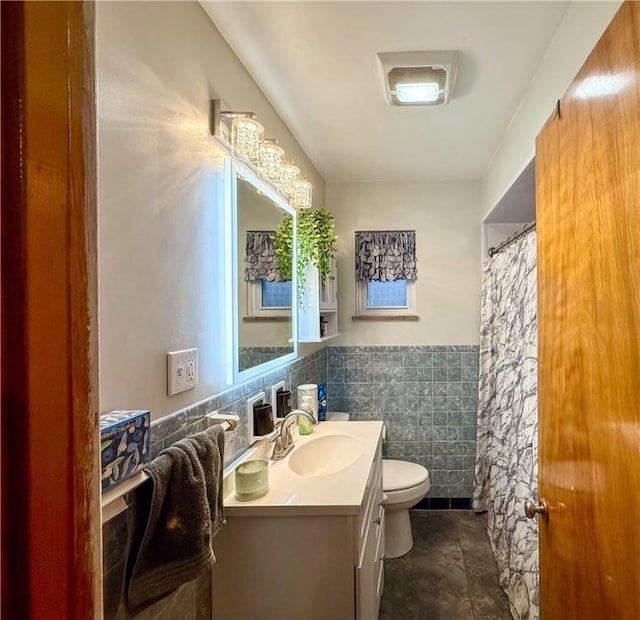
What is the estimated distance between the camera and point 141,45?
0.92 meters

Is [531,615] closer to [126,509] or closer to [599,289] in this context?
[599,289]

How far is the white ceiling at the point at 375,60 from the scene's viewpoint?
4.16 feet

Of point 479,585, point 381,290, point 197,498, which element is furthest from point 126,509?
point 381,290

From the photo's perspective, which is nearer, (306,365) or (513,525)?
(513,525)

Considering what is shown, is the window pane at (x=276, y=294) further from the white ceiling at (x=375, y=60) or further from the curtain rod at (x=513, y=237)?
the curtain rod at (x=513, y=237)

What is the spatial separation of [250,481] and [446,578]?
160 centimetres

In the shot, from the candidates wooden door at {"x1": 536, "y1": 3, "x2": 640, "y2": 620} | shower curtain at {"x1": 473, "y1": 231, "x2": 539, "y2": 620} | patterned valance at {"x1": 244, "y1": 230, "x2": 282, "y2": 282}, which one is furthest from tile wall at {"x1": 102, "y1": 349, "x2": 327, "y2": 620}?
shower curtain at {"x1": 473, "y1": 231, "x2": 539, "y2": 620}

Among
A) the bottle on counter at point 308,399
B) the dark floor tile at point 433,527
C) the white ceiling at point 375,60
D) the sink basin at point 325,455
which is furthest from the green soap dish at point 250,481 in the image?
the dark floor tile at point 433,527

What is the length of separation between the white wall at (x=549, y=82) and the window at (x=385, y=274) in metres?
0.77

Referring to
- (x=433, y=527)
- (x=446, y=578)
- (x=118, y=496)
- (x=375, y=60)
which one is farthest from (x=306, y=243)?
(x=433, y=527)

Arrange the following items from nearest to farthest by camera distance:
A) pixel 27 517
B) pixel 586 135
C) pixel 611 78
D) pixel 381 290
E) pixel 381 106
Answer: pixel 27 517
pixel 611 78
pixel 586 135
pixel 381 106
pixel 381 290

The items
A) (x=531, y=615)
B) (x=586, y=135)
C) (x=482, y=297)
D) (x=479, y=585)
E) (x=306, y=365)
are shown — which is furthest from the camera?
(x=482, y=297)

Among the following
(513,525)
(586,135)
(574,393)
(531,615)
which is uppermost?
(586,135)

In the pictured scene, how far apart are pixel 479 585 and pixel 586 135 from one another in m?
2.26
